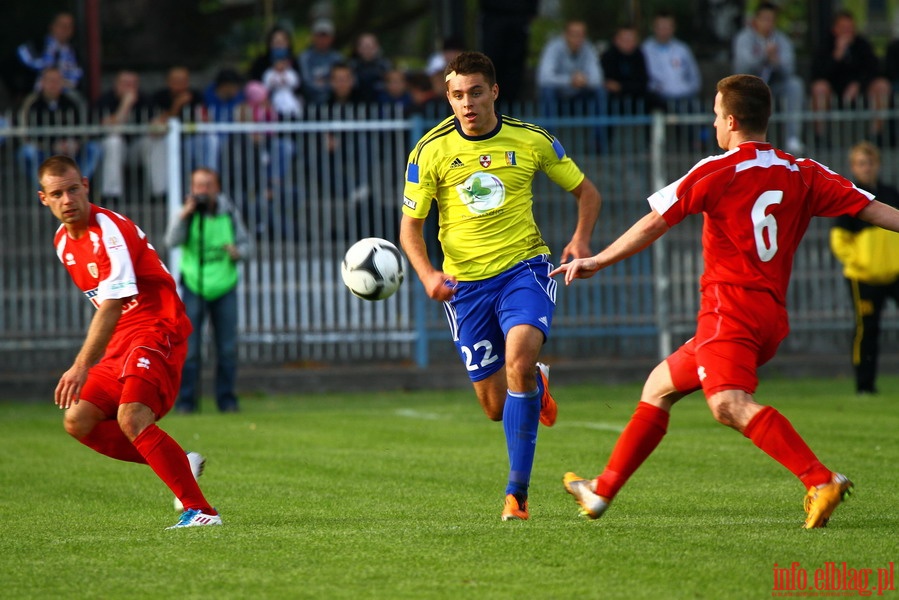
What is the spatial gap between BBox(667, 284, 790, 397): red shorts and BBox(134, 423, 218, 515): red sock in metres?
2.51

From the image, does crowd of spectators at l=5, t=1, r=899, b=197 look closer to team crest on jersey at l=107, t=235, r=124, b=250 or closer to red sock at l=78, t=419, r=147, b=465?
red sock at l=78, t=419, r=147, b=465

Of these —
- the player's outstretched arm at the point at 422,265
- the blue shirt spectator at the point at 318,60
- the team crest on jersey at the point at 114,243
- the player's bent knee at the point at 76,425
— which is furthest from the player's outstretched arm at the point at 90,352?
the blue shirt spectator at the point at 318,60

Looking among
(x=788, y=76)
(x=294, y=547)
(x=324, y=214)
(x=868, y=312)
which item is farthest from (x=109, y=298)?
(x=788, y=76)

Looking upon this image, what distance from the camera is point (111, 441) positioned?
7.12 meters

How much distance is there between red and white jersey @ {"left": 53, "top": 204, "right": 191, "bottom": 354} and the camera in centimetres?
684

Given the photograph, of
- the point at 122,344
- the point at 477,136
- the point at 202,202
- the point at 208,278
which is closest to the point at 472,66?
the point at 477,136

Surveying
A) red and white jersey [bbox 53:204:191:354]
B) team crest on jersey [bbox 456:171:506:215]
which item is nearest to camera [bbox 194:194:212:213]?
red and white jersey [bbox 53:204:191:354]

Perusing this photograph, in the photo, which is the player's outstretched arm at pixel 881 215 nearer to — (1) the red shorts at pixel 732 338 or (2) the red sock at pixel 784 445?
(1) the red shorts at pixel 732 338

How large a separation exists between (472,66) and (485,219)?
818mm

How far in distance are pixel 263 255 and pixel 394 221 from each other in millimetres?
1664

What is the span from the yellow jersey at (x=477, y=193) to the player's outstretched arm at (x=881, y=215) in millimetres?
1810

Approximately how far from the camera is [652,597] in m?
4.87

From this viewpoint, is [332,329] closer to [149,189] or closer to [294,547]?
[149,189]

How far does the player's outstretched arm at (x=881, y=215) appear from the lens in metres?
6.25
